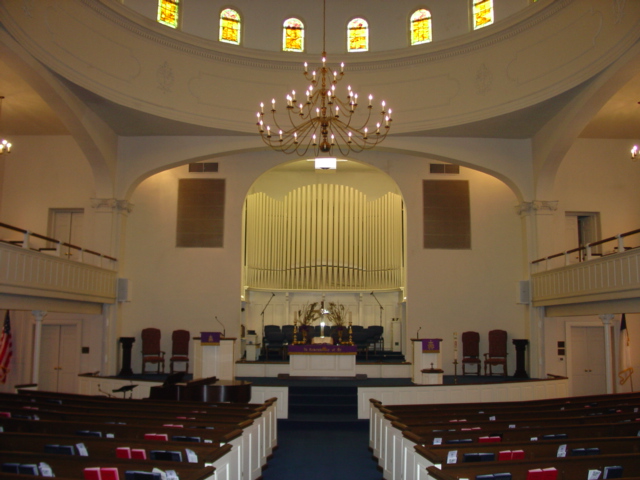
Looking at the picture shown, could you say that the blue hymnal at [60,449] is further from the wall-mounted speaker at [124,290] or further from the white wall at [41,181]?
the white wall at [41,181]

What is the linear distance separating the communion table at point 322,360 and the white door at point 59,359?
5.68m

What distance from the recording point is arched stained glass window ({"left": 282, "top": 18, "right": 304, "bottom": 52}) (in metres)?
14.9

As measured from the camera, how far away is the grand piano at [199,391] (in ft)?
31.2

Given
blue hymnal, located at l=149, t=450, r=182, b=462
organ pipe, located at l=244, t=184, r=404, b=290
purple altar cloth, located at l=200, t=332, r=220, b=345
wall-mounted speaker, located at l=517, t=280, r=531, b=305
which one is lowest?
blue hymnal, located at l=149, t=450, r=182, b=462

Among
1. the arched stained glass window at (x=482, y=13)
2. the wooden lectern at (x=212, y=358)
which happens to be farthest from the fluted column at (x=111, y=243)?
the arched stained glass window at (x=482, y=13)

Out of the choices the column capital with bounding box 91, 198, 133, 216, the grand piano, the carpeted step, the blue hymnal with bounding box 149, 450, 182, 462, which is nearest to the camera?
the blue hymnal with bounding box 149, 450, 182, 462

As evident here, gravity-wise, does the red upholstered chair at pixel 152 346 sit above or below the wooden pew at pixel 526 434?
above

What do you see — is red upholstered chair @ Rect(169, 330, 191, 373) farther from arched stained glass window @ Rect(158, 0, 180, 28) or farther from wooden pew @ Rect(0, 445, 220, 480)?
wooden pew @ Rect(0, 445, 220, 480)

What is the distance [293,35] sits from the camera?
14945 millimetres

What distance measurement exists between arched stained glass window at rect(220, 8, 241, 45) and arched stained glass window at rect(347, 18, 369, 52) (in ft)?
8.88

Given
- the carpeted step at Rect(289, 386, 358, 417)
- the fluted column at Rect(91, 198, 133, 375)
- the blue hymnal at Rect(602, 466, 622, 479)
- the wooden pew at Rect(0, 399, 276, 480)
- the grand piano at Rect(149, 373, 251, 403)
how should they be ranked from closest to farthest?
the blue hymnal at Rect(602, 466, 622, 479) < the wooden pew at Rect(0, 399, 276, 480) < the grand piano at Rect(149, 373, 251, 403) < the carpeted step at Rect(289, 386, 358, 417) < the fluted column at Rect(91, 198, 133, 375)

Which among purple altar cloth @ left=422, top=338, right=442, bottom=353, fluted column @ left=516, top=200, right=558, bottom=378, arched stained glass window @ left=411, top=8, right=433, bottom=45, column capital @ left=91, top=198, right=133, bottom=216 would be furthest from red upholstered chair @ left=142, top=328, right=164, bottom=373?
arched stained glass window @ left=411, top=8, right=433, bottom=45

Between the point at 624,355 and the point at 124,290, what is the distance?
39.0ft

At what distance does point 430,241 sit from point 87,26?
9.53 metres
